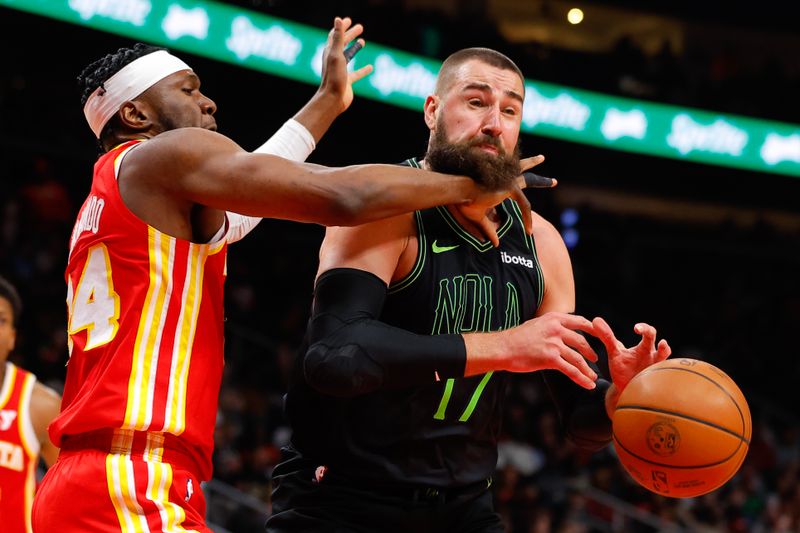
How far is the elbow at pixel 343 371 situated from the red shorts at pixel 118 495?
0.47m

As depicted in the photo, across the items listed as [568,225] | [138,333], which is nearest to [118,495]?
[138,333]

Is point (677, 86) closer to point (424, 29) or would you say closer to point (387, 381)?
point (424, 29)

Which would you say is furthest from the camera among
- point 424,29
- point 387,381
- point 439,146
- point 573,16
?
point 573,16

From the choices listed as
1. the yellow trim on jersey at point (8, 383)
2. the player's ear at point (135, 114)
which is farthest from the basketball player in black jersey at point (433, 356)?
the yellow trim on jersey at point (8, 383)

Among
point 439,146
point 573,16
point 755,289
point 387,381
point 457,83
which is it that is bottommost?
point 387,381

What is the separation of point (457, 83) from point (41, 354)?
7.14m

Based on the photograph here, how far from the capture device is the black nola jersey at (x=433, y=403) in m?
3.29

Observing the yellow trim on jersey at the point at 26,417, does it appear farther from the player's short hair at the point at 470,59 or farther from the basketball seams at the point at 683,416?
the basketball seams at the point at 683,416

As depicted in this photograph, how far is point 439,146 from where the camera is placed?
354 cm

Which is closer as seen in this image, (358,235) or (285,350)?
(358,235)

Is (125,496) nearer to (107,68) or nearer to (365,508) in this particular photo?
(365,508)

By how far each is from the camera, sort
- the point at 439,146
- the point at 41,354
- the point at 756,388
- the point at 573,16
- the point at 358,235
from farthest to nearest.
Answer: the point at 573,16 < the point at 756,388 < the point at 41,354 < the point at 439,146 < the point at 358,235

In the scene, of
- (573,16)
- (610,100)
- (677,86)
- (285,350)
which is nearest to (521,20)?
(573,16)

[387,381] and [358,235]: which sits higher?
[358,235]
